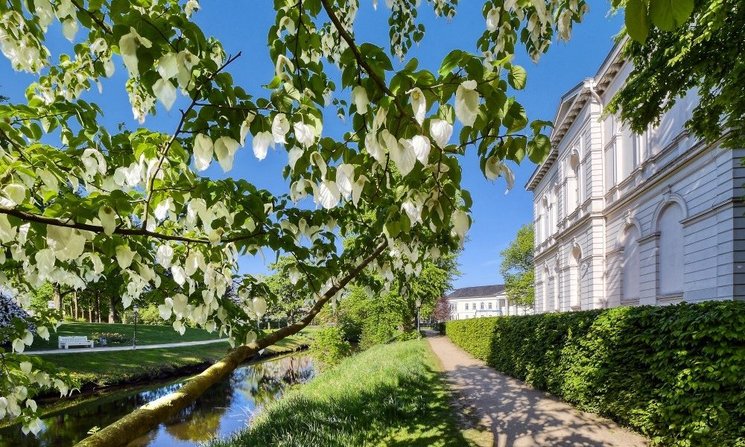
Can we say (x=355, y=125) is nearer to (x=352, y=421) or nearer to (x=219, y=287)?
(x=219, y=287)

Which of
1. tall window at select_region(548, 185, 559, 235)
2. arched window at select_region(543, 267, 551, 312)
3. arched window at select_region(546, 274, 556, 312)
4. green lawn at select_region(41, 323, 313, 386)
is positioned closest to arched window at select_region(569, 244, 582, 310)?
arched window at select_region(546, 274, 556, 312)

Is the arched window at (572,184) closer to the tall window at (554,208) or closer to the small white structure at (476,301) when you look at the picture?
the tall window at (554,208)

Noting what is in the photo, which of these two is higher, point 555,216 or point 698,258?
point 555,216

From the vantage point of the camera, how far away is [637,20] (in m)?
1.12

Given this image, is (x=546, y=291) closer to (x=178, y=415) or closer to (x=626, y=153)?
(x=626, y=153)

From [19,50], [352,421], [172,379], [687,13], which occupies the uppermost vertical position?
[19,50]

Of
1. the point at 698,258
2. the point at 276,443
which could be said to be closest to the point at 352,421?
the point at 276,443

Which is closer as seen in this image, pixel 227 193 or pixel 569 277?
pixel 227 193

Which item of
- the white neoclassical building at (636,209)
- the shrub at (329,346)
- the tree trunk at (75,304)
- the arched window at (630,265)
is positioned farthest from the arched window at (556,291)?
the tree trunk at (75,304)

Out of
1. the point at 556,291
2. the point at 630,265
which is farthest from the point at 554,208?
the point at 630,265

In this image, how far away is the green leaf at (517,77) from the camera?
5.70 feet

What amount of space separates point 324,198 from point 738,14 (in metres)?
8.22

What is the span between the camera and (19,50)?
353 centimetres

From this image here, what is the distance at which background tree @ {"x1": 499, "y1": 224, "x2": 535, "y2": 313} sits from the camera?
61.2 metres
